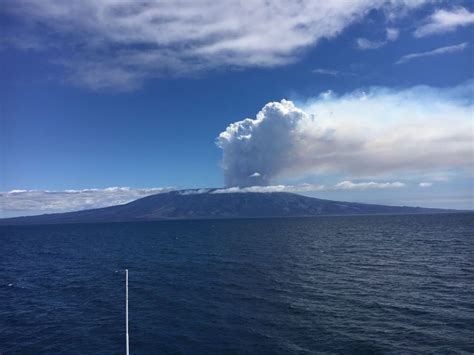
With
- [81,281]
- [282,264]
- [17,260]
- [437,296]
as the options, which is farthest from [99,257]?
[437,296]

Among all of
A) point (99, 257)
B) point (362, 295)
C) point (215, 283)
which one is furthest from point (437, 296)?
point (99, 257)

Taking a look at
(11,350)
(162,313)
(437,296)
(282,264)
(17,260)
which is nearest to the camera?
(11,350)

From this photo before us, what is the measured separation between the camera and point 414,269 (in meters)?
102

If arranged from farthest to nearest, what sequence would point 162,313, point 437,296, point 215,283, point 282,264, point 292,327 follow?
point 282,264 < point 215,283 < point 437,296 < point 162,313 < point 292,327

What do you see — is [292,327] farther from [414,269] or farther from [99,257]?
[99,257]

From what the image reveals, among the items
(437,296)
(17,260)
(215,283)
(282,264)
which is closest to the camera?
(437,296)

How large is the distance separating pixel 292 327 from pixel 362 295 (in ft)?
80.3

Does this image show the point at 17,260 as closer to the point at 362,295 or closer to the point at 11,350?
the point at 11,350

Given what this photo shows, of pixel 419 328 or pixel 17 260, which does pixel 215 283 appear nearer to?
pixel 419 328

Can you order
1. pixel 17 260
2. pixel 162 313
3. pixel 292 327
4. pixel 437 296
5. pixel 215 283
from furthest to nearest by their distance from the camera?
pixel 17 260, pixel 215 283, pixel 437 296, pixel 162 313, pixel 292 327

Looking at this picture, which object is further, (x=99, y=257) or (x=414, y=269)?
(x=99, y=257)

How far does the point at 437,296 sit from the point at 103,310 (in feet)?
216

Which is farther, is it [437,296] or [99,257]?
[99,257]

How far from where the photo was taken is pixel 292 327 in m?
57.8
